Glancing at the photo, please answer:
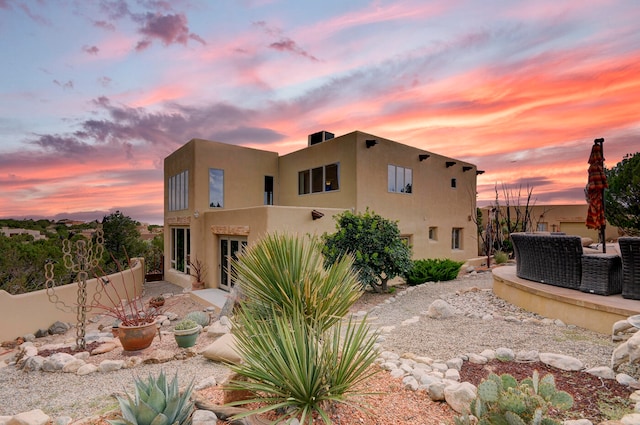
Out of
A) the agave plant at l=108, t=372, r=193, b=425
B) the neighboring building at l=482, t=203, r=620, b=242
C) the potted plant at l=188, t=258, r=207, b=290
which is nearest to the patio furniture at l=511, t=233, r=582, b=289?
the agave plant at l=108, t=372, r=193, b=425

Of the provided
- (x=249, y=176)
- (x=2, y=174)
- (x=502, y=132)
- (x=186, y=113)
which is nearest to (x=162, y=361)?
(x=2, y=174)

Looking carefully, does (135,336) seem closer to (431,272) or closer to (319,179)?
(431,272)

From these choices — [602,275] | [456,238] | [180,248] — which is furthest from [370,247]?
[180,248]

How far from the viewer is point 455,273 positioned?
11148mm

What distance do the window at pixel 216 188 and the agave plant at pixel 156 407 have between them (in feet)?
38.5

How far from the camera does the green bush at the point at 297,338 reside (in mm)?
2369

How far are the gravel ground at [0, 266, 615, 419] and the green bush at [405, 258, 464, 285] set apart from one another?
409 centimetres

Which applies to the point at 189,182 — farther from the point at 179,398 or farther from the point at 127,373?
the point at 179,398

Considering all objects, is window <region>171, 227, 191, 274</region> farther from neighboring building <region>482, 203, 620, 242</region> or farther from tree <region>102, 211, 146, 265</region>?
neighboring building <region>482, 203, 620, 242</region>

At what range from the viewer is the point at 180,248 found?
15.6m

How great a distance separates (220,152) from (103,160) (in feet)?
13.8

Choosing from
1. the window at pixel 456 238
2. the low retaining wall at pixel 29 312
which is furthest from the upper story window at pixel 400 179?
the low retaining wall at pixel 29 312

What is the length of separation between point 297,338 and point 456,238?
16.7 meters

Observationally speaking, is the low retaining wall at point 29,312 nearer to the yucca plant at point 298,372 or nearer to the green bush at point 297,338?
the green bush at point 297,338
